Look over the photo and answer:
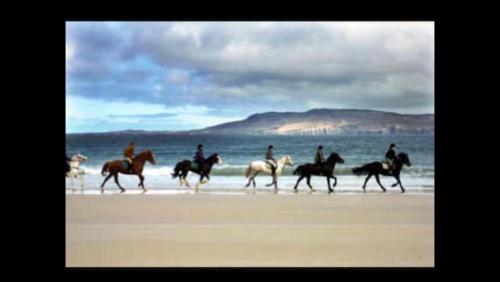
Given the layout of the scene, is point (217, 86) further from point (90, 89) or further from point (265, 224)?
point (265, 224)

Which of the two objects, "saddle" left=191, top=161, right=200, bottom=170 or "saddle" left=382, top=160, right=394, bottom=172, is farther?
"saddle" left=382, top=160, right=394, bottom=172

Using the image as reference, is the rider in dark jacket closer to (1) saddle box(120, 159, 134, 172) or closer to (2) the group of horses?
(2) the group of horses

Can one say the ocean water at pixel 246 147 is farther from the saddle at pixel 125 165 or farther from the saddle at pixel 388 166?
the saddle at pixel 125 165

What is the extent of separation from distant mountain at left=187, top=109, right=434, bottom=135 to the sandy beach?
21.3m

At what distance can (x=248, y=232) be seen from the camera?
834 cm

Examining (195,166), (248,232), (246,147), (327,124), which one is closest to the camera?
(248,232)

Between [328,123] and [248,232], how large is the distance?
2675 cm

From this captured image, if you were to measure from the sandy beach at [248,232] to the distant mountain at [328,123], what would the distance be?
21255mm

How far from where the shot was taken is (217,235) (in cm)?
818

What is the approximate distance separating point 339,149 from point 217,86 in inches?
282

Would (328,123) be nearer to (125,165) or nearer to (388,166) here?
(388,166)

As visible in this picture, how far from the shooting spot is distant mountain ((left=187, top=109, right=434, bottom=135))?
3322 cm

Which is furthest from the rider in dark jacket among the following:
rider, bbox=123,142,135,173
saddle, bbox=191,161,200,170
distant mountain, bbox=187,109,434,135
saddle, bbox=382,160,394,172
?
distant mountain, bbox=187,109,434,135

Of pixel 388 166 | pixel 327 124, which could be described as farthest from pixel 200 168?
pixel 327 124
